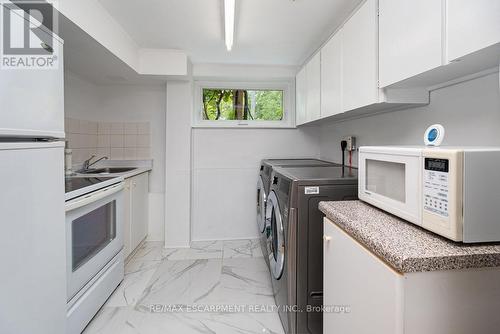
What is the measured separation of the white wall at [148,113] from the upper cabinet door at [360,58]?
2.27 metres

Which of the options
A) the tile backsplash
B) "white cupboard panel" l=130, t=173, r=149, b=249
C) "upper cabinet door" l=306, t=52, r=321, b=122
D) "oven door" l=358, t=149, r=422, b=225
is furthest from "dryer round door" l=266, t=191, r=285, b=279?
the tile backsplash

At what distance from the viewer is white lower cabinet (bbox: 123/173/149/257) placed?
2.36 metres

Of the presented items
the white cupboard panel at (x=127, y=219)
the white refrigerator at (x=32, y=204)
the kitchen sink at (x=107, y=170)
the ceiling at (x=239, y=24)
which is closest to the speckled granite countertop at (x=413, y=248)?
the white refrigerator at (x=32, y=204)

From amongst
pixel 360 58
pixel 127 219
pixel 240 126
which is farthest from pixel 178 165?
pixel 360 58

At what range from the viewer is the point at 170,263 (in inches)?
96.0

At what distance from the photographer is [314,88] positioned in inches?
84.5

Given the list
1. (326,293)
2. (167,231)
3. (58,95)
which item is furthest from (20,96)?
(167,231)

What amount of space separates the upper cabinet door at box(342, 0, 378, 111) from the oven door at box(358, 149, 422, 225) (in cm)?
44

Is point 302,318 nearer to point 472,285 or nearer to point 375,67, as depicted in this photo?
point 472,285

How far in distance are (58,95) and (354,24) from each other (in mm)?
1673

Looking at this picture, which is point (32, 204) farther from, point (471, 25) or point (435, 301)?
point (471, 25)

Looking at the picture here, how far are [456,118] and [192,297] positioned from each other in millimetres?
2090

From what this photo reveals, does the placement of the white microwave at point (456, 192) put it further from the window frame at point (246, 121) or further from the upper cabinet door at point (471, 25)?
the window frame at point (246, 121)

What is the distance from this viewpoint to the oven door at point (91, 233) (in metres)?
1.35
